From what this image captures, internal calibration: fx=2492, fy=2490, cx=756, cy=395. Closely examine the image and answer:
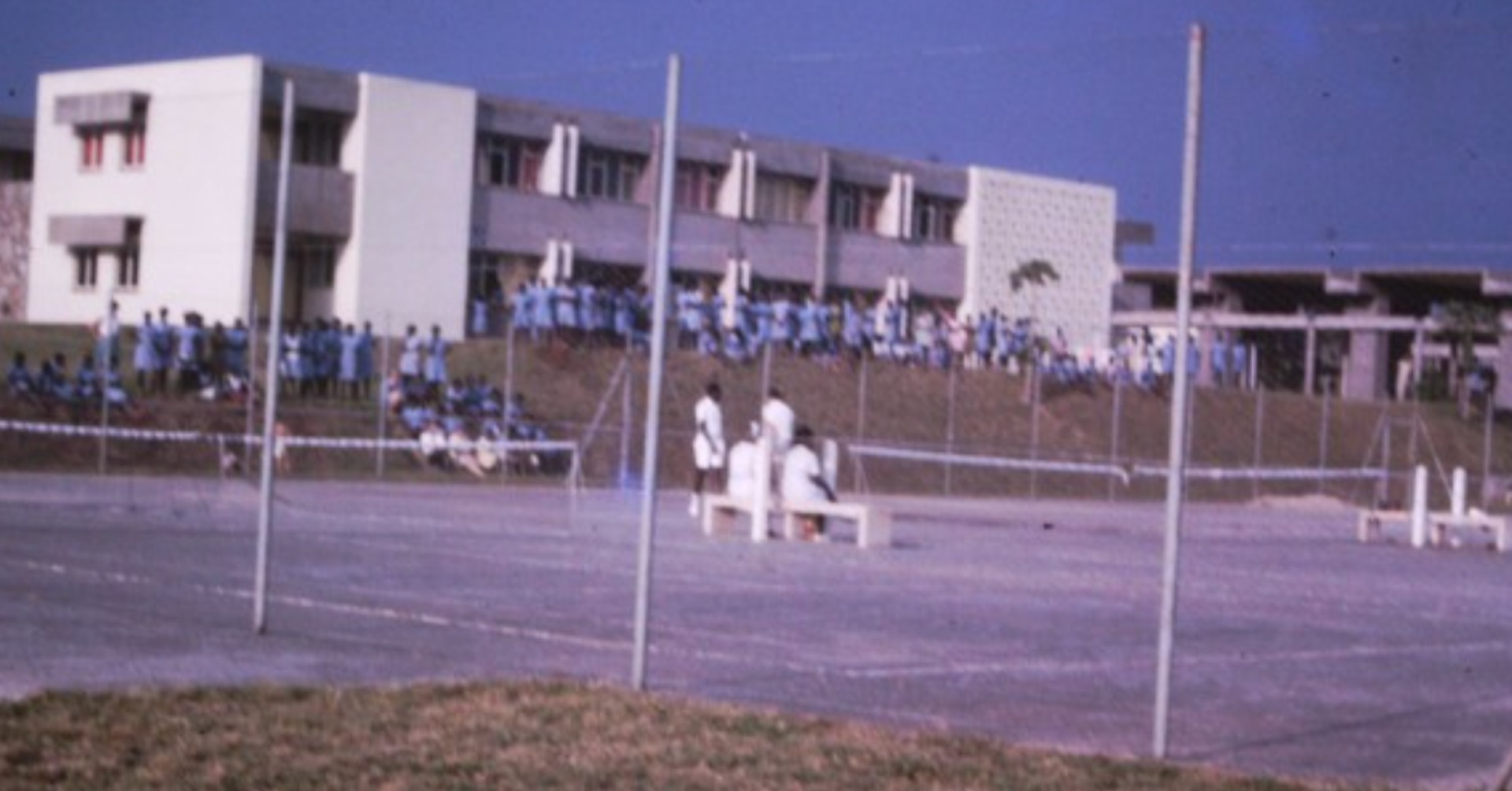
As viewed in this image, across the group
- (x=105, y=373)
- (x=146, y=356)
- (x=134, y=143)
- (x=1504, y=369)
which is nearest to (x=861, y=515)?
(x=1504, y=369)

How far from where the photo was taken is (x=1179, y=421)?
34.9 feet

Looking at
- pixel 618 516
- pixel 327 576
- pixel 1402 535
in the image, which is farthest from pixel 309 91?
pixel 327 576

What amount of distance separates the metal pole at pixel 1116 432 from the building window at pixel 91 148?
24.6m

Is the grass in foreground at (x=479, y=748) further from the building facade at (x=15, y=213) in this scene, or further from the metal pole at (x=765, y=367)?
the building facade at (x=15, y=213)

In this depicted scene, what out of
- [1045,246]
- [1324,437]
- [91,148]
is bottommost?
[1324,437]

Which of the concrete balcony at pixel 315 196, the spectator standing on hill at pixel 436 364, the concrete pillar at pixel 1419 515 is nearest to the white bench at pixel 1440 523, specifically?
the concrete pillar at pixel 1419 515

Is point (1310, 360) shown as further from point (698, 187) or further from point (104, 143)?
point (104, 143)

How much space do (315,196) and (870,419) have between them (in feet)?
50.3

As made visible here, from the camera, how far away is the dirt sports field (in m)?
12.5

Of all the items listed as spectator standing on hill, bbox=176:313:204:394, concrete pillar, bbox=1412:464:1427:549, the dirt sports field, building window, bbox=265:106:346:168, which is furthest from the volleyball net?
building window, bbox=265:106:346:168

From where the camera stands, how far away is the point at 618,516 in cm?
3341

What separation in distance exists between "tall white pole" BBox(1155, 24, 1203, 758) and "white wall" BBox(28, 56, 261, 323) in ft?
120

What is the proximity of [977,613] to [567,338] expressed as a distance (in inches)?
930

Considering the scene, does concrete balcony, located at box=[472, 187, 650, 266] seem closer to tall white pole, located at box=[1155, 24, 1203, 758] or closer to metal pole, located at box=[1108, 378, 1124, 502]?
metal pole, located at box=[1108, 378, 1124, 502]
